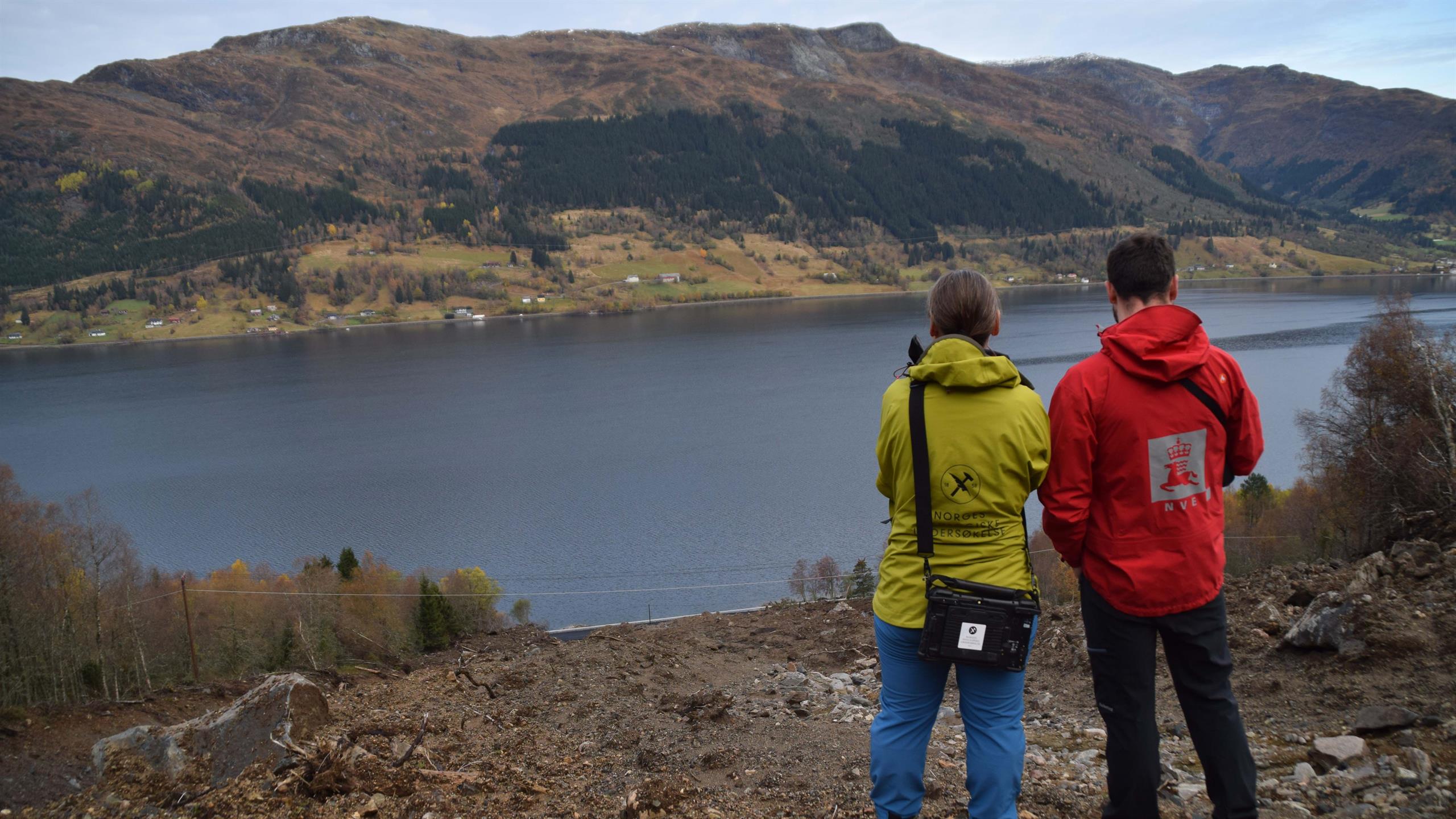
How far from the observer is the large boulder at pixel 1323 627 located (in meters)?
5.31

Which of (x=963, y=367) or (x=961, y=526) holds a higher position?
(x=963, y=367)

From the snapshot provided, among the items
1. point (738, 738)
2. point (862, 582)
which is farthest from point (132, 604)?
point (738, 738)

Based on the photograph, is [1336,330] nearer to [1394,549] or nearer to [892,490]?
[1394,549]

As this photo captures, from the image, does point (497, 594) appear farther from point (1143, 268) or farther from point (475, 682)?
point (1143, 268)

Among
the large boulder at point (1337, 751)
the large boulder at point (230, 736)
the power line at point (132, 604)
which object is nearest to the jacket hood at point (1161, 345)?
the large boulder at point (1337, 751)

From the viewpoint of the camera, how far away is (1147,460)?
9.07ft

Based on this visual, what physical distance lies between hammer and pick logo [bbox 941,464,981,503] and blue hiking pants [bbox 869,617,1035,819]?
493 mm

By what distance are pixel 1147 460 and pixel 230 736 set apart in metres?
5.39

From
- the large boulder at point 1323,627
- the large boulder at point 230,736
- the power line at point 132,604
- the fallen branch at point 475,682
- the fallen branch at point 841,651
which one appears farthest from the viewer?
the power line at point 132,604

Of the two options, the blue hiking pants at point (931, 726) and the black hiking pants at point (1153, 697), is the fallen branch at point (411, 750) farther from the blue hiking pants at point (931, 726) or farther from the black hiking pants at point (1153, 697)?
the black hiking pants at point (1153, 697)

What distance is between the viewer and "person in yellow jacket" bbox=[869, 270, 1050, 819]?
2.59 m

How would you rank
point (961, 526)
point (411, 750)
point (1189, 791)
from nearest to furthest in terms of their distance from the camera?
point (961, 526)
point (1189, 791)
point (411, 750)

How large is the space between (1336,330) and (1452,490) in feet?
264

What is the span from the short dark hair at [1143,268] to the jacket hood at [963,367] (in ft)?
2.18
